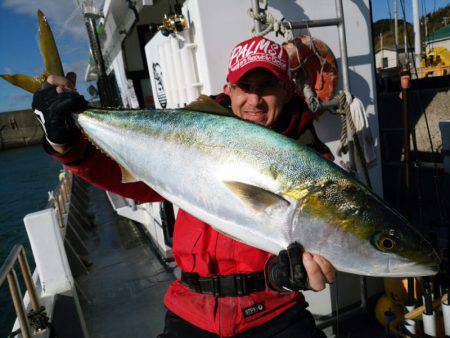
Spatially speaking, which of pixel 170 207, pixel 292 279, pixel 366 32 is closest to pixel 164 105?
pixel 170 207

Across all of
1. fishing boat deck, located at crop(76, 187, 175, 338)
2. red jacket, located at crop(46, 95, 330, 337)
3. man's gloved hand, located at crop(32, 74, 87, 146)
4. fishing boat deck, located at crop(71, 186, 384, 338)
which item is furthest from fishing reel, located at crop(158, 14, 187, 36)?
fishing boat deck, located at crop(76, 187, 175, 338)

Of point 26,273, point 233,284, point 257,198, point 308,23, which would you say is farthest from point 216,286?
point 308,23

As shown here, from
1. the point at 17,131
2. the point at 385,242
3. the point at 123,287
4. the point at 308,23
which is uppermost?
the point at 308,23

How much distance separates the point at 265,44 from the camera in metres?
1.88

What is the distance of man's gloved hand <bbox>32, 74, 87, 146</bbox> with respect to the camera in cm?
177

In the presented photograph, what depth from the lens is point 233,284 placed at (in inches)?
71.7

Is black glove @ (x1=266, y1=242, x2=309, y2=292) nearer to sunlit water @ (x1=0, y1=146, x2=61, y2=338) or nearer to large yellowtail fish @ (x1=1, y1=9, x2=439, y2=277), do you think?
large yellowtail fish @ (x1=1, y1=9, x2=439, y2=277)

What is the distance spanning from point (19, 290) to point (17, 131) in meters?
78.0

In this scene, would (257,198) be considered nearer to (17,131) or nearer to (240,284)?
(240,284)

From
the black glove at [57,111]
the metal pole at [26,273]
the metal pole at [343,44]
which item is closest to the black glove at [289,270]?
the black glove at [57,111]

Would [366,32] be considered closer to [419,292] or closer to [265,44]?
[265,44]

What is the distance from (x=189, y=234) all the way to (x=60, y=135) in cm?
88

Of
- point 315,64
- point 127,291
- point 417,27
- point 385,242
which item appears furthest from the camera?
point 417,27

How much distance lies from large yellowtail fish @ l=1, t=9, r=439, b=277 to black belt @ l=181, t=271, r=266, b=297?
51 centimetres
